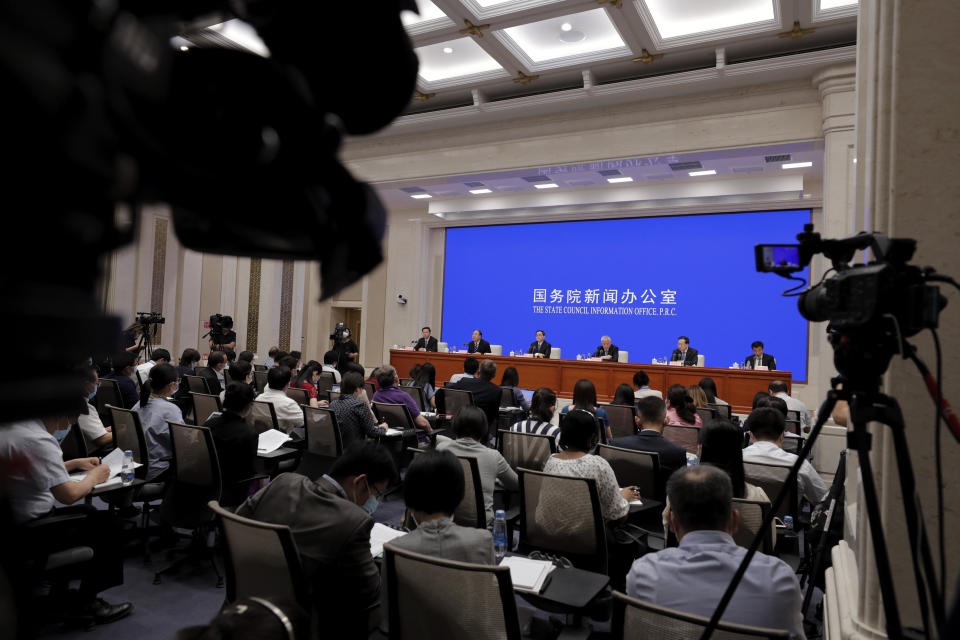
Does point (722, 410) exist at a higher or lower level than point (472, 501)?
higher

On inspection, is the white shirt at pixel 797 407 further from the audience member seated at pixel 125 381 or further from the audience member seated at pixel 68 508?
the audience member seated at pixel 125 381

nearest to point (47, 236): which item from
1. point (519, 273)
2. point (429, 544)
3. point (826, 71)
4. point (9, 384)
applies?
point (9, 384)

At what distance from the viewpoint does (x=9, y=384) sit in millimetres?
374

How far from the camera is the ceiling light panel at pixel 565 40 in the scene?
7.52m

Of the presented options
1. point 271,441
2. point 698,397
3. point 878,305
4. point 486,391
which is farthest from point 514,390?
point 878,305

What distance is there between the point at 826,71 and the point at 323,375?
737 cm

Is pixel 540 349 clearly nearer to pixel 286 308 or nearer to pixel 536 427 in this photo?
pixel 536 427

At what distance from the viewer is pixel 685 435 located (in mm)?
4430

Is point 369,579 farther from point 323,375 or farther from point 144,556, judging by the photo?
point 323,375

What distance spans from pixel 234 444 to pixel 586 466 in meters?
2.14

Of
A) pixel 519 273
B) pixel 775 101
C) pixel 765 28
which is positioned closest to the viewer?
pixel 765 28

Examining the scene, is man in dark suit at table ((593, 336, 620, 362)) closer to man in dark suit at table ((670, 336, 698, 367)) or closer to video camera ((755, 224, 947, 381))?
man in dark suit at table ((670, 336, 698, 367))

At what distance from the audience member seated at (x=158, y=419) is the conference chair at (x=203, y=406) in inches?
28.8

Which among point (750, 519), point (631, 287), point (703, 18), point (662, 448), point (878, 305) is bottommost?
point (750, 519)
